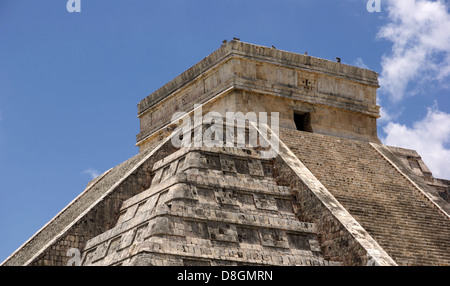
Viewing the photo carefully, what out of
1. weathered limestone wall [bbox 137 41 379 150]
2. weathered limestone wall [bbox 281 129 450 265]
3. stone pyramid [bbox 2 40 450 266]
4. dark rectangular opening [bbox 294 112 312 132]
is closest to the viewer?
stone pyramid [bbox 2 40 450 266]

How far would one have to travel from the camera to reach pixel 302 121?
2102 centimetres

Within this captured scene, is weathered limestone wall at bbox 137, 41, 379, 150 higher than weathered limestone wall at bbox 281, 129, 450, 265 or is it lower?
higher

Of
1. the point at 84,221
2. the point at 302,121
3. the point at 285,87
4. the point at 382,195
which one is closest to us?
the point at 84,221

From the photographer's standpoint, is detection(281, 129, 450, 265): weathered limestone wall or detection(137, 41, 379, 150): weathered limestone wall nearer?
detection(281, 129, 450, 265): weathered limestone wall

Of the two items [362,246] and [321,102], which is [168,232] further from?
[321,102]

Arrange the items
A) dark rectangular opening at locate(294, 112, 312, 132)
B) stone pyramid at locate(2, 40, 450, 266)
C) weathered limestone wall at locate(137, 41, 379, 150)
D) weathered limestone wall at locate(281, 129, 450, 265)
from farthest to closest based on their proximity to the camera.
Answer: dark rectangular opening at locate(294, 112, 312, 132) < weathered limestone wall at locate(137, 41, 379, 150) < weathered limestone wall at locate(281, 129, 450, 265) < stone pyramid at locate(2, 40, 450, 266)

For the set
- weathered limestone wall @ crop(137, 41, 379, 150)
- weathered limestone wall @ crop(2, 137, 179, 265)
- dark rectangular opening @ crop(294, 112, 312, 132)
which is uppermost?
weathered limestone wall @ crop(137, 41, 379, 150)

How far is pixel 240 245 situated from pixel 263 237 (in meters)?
0.49

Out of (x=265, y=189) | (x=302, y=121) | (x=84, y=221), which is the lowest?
(x=84, y=221)

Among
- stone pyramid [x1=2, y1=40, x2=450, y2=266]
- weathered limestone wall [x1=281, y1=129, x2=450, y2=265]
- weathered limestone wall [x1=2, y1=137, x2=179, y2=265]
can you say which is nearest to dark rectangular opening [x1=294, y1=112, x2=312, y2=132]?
stone pyramid [x1=2, y1=40, x2=450, y2=266]

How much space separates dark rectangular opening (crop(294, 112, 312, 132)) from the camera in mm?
20844

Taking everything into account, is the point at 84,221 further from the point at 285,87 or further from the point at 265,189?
the point at 285,87

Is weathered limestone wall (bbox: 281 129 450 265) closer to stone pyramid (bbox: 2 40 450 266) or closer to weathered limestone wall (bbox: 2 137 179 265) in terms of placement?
stone pyramid (bbox: 2 40 450 266)

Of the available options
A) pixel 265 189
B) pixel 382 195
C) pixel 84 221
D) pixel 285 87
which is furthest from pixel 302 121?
pixel 84 221
